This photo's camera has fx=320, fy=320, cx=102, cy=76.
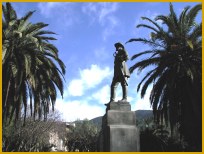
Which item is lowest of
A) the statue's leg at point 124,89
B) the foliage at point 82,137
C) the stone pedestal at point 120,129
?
the foliage at point 82,137

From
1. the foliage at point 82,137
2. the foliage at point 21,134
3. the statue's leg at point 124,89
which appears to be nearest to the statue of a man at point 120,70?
the statue's leg at point 124,89

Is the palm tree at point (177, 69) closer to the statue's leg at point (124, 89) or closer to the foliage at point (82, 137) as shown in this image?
the statue's leg at point (124, 89)

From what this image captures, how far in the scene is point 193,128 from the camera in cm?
1983

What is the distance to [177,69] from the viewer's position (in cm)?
1970

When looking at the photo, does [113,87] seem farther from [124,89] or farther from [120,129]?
[120,129]

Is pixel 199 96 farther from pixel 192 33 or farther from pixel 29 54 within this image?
pixel 29 54

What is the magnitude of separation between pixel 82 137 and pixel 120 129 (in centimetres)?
5267

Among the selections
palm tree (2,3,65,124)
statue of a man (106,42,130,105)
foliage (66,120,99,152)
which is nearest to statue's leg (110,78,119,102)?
statue of a man (106,42,130,105)

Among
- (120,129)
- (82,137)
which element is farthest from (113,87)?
(82,137)

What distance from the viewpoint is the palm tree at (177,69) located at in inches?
768

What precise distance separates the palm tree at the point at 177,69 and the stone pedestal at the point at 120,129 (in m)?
8.69

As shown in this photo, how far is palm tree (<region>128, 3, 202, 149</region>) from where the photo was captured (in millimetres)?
19500

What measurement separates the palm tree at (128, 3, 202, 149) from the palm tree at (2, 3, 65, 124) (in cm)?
539

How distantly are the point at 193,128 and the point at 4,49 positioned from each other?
39.9 ft
